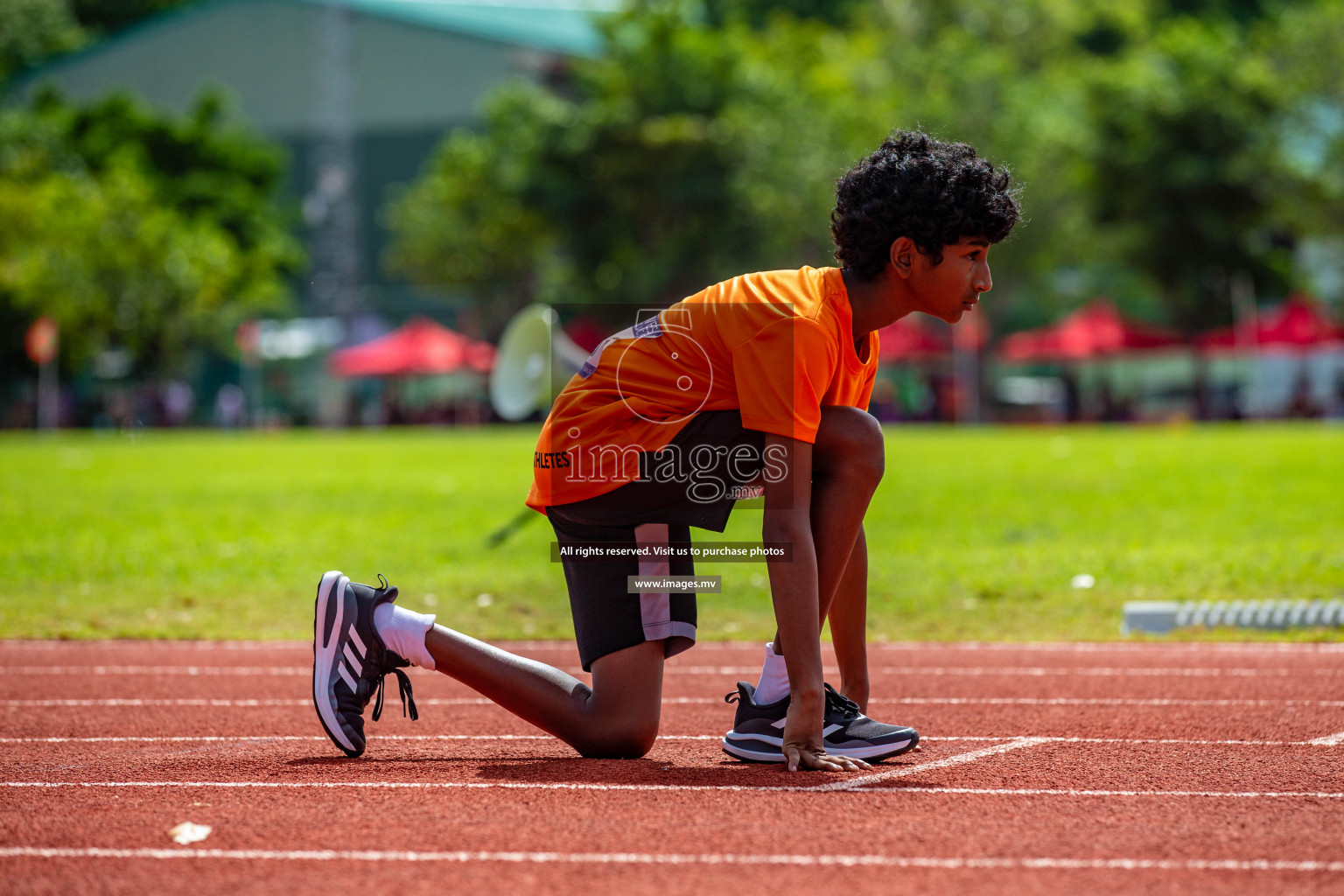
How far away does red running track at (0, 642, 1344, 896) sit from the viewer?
10.5 ft

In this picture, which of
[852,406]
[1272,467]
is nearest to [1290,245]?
[1272,467]

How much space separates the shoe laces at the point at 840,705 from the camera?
14.3 feet

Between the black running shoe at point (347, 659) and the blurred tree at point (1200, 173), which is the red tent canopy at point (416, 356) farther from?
the black running shoe at point (347, 659)

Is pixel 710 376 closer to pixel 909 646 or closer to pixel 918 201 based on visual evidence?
pixel 918 201

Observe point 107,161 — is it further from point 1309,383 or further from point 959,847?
point 959,847

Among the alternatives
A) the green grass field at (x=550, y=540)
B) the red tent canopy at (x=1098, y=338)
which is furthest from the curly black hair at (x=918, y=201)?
the red tent canopy at (x=1098, y=338)

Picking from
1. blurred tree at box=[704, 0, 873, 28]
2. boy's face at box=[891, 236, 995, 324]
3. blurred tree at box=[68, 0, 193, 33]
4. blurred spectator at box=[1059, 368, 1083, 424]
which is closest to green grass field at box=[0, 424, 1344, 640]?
boy's face at box=[891, 236, 995, 324]

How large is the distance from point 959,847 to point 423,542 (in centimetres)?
897

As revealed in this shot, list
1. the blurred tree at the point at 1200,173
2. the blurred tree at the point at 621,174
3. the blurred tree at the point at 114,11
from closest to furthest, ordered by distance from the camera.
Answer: the blurred tree at the point at 1200,173, the blurred tree at the point at 621,174, the blurred tree at the point at 114,11

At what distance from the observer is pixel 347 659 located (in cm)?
453

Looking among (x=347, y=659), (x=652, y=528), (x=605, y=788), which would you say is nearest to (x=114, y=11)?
(x=347, y=659)

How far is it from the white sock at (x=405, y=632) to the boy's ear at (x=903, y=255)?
176 cm

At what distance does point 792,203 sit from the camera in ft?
133

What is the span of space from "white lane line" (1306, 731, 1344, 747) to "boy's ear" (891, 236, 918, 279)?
205 centimetres
